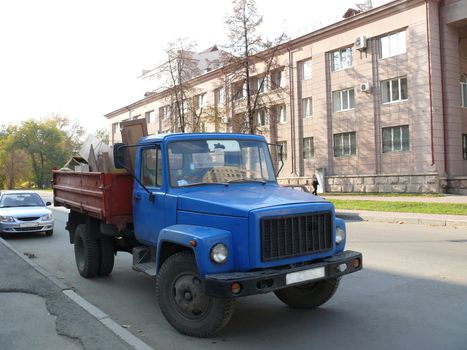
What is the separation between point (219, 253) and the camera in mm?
4504

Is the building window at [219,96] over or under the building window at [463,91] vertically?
over

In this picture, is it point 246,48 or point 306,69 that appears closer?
point 246,48

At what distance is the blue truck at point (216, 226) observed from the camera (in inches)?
177

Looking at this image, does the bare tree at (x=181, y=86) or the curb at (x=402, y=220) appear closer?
the curb at (x=402, y=220)

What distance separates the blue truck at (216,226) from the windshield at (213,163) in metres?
0.01

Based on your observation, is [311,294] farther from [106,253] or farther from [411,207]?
[411,207]

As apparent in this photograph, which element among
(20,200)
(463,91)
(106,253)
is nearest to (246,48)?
(463,91)

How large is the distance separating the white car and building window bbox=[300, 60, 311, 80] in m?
24.1

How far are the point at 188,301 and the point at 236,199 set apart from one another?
118 cm

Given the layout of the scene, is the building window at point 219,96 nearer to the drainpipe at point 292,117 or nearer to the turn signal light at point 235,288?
the drainpipe at point 292,117

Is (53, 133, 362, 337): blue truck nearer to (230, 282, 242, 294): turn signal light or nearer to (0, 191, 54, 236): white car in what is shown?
(230, 282, 242, 294): turn signal light

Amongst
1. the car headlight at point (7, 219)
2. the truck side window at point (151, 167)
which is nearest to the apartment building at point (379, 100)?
the car headlight at point (7, 219)

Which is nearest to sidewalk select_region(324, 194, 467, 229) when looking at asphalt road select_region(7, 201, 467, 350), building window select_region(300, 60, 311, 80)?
asphalt road select_region(7, 201, 467, 350)

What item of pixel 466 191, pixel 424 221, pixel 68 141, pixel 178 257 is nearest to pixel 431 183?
pixel 466 191
